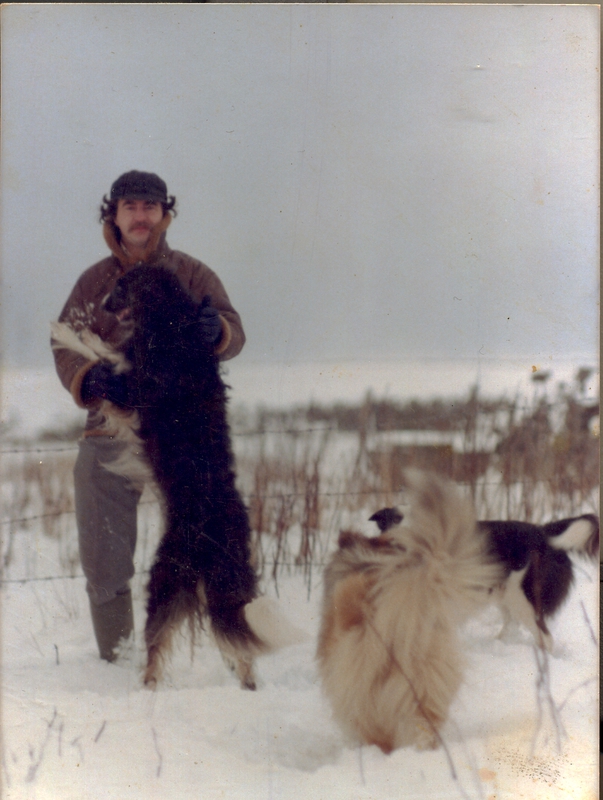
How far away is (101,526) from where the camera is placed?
1.63 m

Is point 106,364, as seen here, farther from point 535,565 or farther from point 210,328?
point 535,565

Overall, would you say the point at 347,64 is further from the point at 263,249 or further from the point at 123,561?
the point at 123,561

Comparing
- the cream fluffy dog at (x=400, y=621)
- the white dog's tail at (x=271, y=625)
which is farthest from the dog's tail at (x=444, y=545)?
the white dog's tail at (x=271, y=625)

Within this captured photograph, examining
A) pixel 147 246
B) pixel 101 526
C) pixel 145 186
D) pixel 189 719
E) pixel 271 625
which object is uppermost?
pixel 145 186

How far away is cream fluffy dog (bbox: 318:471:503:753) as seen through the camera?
1615 mm

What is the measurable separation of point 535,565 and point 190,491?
1003 mm

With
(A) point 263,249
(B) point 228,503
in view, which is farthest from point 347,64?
(B) point 228,503

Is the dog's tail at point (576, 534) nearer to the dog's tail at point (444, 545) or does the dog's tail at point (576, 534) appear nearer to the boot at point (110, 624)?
the dog's tail at point (444, 545)

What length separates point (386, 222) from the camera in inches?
64.3

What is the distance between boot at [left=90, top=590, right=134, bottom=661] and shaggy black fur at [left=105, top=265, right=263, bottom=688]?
0.07m

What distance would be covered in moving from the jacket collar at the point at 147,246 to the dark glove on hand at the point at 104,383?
0.29 m

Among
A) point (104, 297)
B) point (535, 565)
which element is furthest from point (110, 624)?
point (535, 565)

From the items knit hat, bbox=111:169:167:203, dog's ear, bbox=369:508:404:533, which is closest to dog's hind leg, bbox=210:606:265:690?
dog's ear, bbox=369:508:404:533

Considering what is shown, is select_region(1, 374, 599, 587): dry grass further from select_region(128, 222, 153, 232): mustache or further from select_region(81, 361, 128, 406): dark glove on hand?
select_region(128, 222, 153, 232): mustache
